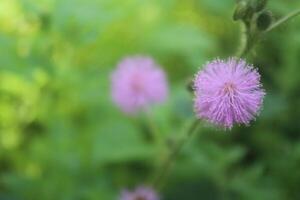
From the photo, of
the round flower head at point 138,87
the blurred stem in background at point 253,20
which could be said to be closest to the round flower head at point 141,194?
the round flower head at point 138,87

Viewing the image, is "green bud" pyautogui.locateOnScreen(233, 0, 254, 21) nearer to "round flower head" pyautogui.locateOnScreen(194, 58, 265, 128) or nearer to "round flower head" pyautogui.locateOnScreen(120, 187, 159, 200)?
"round flower head" pyautogui.locateOnScreen(194, 58, 265, 128)

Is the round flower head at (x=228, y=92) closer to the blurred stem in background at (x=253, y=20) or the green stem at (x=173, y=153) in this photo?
the blurred stem in background at (x=253, y=20)

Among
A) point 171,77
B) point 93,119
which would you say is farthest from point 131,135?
point 171,77

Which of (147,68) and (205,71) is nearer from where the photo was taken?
(205,71)

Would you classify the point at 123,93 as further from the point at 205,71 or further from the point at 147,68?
the point at 205,71

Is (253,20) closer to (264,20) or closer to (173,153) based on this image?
(264,20)

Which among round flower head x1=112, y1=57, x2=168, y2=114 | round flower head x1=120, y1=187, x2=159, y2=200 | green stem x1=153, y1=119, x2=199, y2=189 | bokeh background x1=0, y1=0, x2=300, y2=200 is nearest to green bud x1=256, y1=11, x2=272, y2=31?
green stem x1=153, y1=119, x2=199, y2=189
